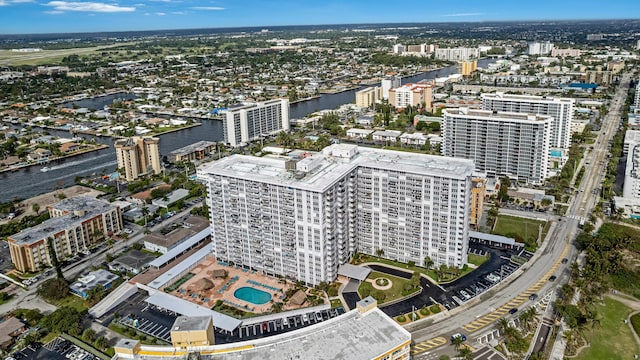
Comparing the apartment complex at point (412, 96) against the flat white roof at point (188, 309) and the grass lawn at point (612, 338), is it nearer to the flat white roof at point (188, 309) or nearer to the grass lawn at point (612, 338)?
the grass lawn at point (612, 338)

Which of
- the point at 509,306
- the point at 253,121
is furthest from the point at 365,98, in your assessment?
the point at 509,306

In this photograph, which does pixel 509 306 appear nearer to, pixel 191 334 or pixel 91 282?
pixel 191 334

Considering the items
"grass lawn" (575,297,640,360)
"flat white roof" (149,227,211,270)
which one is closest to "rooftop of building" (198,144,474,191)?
"flat white roof" (149,227,211,270)

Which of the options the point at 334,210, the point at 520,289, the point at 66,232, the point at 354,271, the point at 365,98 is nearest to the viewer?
the point at 520,289

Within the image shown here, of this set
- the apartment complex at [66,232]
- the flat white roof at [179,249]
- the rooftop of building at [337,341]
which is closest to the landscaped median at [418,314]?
the rooftop of building at [337,341]

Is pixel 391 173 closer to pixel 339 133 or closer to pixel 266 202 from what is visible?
pixel 266 202

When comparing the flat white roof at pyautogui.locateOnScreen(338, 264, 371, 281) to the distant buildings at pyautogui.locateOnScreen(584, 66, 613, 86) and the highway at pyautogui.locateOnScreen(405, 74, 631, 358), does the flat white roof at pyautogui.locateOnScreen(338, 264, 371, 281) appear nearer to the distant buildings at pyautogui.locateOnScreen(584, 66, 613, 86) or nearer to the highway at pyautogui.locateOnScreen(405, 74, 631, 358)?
the highway at pyautogui.locateOnScreen(405, 74, 631, 358)
